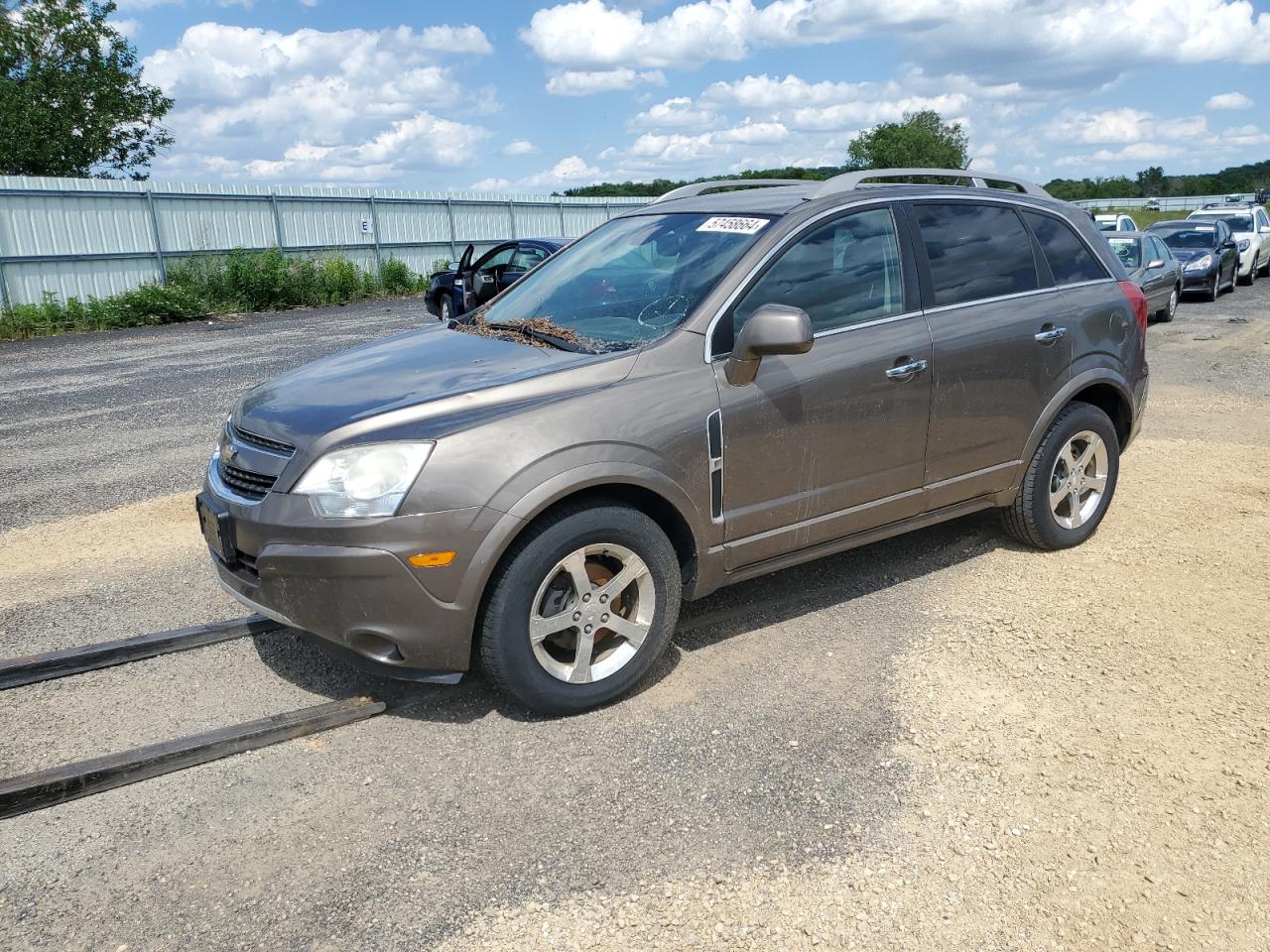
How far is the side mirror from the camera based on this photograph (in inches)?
142

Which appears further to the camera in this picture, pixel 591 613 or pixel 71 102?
pixel 71 102

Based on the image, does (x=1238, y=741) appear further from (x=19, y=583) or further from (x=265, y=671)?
(x=19, y=583)

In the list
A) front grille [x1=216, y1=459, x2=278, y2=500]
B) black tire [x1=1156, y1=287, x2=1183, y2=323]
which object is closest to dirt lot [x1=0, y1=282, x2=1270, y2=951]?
front grille [x1=216, y1=459, x2=278, y2=500]

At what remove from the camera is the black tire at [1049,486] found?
16.4 feet

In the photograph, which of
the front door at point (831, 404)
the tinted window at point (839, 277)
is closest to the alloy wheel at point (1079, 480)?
the front door at point (831, 404)

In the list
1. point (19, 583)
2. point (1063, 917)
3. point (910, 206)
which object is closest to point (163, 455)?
point (19, 583)

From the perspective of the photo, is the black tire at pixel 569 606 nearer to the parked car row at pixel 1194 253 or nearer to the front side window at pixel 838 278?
the front side window at pixel 838 278

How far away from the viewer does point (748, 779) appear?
10.6 ft

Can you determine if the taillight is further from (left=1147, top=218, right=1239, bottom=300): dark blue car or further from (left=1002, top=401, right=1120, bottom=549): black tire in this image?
(left=1147, top=218, right=1239, bottom=300): dark blue car

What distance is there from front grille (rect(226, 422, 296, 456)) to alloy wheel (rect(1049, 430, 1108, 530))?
376cm

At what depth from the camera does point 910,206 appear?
4527mm

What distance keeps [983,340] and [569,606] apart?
2410mm

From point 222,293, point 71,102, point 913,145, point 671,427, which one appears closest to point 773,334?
point 671,427

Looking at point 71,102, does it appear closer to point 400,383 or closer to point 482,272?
point 482,272
